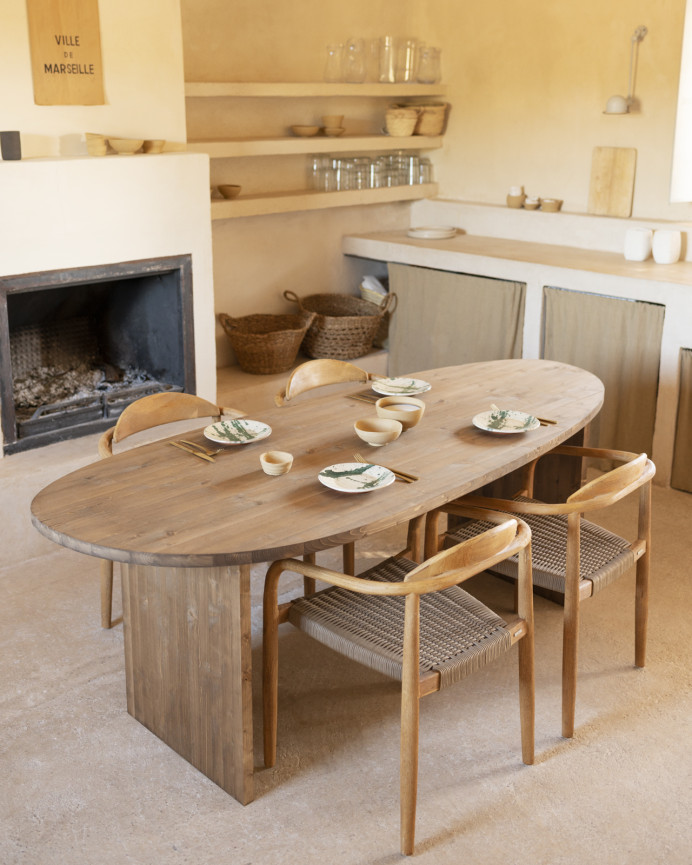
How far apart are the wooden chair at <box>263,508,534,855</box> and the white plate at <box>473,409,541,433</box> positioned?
32cm

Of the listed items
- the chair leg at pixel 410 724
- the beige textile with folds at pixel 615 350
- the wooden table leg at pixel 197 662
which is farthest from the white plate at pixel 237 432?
the beige textile with folds at pixel 615 350

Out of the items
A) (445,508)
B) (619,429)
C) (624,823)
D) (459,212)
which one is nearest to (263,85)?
(459,212)

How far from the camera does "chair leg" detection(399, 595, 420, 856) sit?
2080 mm

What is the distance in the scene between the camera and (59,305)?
424cm

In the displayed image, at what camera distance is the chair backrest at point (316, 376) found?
341 cm

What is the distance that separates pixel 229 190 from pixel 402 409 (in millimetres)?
2301

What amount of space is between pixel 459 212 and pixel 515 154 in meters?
0.46

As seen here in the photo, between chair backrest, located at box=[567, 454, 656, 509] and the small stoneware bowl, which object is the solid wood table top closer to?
the small stoneware bowl

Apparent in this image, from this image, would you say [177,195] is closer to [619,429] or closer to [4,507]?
[4,507]

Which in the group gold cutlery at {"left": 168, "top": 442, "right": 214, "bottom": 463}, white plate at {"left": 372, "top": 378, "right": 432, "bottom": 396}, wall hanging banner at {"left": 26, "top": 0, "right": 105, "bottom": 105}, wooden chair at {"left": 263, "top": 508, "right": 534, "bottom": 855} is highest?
wall hanging banner at {"left": 26, "top": 0, "right": 105, "bottom": 105}

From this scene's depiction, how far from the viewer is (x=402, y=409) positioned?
2953 mm

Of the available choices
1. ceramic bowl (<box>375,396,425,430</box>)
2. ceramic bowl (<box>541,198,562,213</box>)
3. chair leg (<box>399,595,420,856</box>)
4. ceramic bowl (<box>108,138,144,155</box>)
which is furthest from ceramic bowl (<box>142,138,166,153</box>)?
chair leg (<box>399,595,420,856</box>)

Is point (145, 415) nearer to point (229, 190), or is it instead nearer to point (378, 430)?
point (378, 430)

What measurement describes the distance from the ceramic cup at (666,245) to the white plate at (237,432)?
8.82ft
